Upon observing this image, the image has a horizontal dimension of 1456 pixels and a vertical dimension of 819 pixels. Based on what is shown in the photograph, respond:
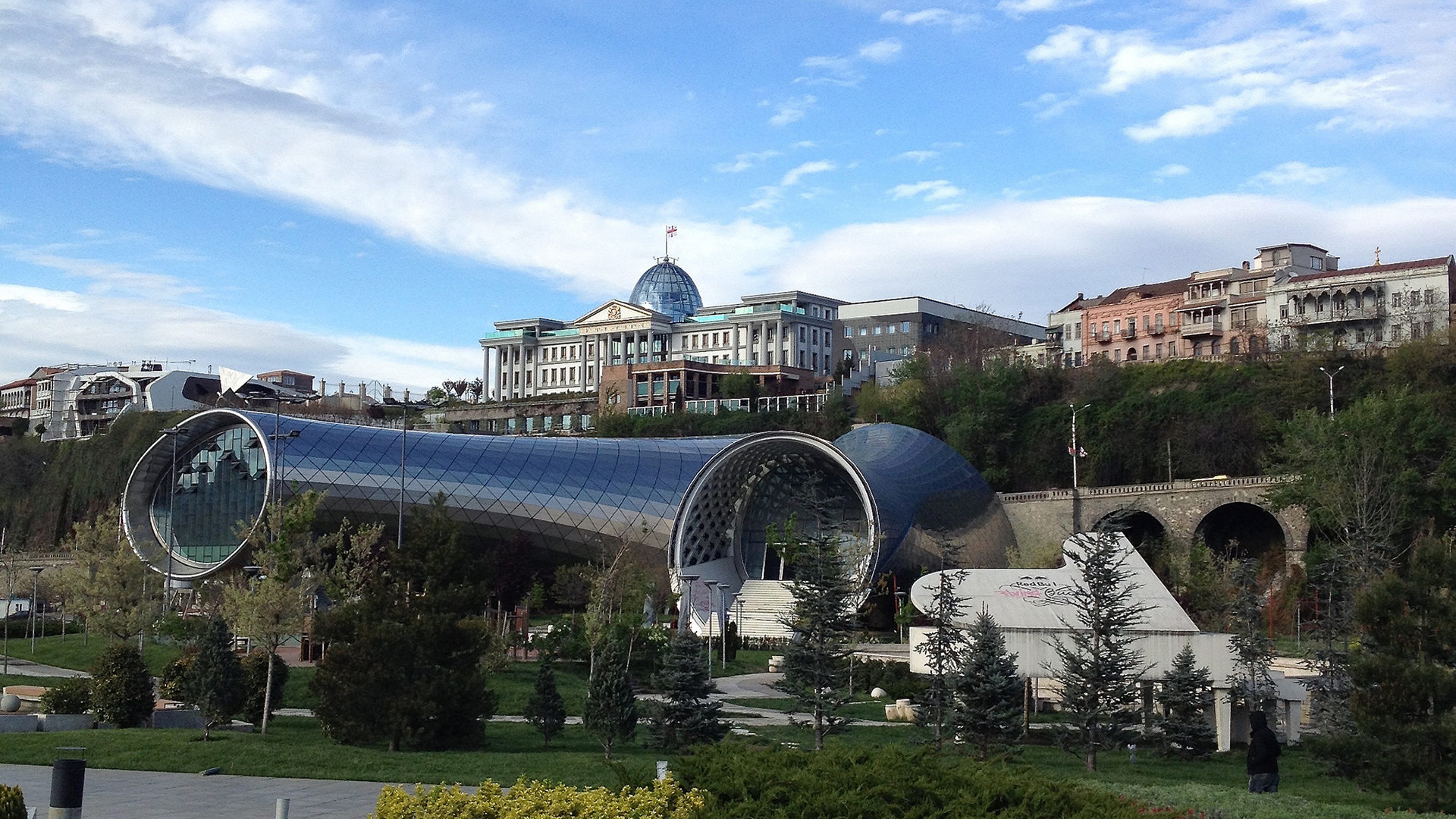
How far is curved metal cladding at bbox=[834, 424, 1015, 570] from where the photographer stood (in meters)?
53.1

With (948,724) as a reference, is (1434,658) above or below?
above

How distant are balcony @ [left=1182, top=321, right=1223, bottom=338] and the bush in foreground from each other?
69346 millimetres

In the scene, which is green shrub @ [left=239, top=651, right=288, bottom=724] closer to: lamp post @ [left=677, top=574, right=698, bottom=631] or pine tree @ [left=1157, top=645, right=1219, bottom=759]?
pine tree @ [left=1157, top=645, right=1219, bottom=759]

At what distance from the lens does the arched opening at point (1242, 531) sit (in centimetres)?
5609

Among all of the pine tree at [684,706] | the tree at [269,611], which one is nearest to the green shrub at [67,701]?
the tree at [269,611]

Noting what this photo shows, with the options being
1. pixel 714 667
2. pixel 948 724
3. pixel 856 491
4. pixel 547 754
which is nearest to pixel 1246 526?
pixel 856 491

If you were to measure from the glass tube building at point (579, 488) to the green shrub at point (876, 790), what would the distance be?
40.0 meters

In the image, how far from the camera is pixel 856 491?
56844 mm

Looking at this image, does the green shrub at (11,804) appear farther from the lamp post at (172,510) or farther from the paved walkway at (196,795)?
the lamp post at (172,510)

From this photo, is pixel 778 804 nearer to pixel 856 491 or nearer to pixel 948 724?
pixel 948 724


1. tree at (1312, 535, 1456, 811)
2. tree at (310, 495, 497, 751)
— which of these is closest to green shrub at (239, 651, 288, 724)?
tree at (310, 495, 497, 751)

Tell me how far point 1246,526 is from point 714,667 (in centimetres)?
2921

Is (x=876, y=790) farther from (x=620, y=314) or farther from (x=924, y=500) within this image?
(x=620, y=314)

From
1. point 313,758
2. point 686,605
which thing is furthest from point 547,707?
point 686,605
